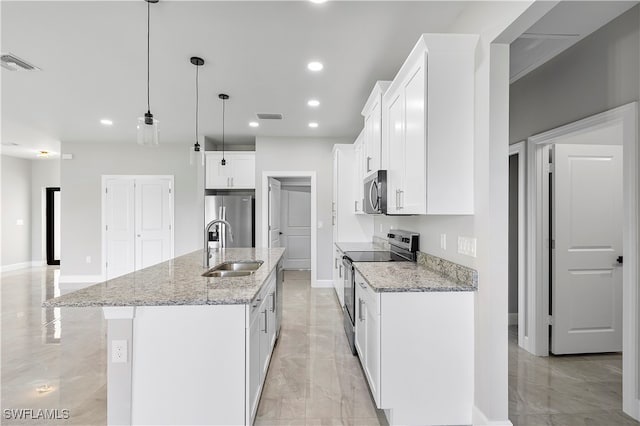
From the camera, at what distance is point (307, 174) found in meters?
6.00

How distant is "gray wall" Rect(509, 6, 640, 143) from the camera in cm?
223

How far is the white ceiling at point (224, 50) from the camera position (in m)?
2.28

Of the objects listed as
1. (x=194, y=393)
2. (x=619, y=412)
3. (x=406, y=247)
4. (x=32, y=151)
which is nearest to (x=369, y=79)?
(x=406, y=247)

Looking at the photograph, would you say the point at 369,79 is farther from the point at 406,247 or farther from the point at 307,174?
the point at 307,174

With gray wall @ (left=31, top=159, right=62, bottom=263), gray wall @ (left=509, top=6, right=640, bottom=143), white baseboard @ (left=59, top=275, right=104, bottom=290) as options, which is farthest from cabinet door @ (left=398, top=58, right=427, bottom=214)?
gray wall @ (left=31, top=159, right=62, bottom=263)

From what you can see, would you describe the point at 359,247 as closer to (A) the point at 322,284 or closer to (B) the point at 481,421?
(A) the point at 322,284

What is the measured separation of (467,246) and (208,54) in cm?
264

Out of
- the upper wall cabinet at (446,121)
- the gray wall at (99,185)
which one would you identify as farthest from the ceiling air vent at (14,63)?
the upper wall cabinet at (446,121)

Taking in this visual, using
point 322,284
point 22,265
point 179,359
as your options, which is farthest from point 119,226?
point 179,359

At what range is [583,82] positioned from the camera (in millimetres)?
2596

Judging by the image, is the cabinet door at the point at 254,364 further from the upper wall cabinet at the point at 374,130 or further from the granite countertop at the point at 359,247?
the granite countertop at the point at 359,247

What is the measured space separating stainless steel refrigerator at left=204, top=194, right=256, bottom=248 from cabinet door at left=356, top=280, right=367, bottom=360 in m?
3.53

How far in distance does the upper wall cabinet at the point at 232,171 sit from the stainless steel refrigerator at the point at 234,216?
31 cm

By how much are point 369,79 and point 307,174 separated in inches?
107
